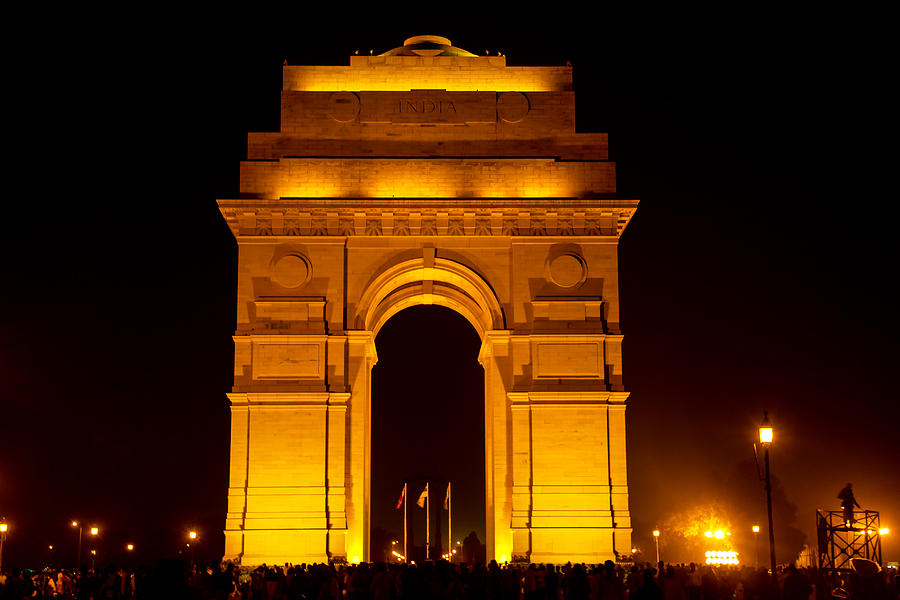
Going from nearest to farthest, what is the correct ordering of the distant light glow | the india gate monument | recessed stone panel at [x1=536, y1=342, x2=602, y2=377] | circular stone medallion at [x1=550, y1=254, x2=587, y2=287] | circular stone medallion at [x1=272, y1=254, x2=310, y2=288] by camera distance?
1. the india gate monument
2. recessed stone panel at [x1=536, y1=342, x2=602, y2=377]
3. circular stone medallion at [x1=272, y1=254, x2=310, y2=288]
4. circular stone medallion at [x1=550, y1=254, x2=587, y2=287]
5. the distant light glow

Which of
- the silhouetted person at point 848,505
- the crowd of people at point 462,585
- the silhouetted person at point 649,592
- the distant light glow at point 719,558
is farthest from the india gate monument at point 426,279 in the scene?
the silhouetted person at point 649,592

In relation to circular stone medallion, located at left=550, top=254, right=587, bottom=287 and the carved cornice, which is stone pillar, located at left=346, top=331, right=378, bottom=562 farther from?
circular stone medallion, located at left=550, top=254, right=587, bottom=287

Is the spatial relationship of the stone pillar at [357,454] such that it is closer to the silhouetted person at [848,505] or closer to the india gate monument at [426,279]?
the india gate monument at [426,279]

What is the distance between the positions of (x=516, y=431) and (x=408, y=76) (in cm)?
1272

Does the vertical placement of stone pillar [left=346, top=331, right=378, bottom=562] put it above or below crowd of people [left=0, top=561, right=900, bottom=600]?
above

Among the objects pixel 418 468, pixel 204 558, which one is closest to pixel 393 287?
pixel 418 468

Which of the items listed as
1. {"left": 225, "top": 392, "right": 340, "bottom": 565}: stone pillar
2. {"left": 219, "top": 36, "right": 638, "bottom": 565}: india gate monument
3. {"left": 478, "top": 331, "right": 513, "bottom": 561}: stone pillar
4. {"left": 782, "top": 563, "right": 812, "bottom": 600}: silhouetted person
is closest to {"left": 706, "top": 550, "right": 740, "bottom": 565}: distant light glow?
{"left": 219, "top": 36, "right": 638, "bottom": 565}: india gate monument

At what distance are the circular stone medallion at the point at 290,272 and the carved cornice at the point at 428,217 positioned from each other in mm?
864

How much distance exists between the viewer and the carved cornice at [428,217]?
38312 millimetres

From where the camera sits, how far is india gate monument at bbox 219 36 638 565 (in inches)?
1438

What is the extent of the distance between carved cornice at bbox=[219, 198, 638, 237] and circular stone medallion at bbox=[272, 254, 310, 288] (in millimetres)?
864

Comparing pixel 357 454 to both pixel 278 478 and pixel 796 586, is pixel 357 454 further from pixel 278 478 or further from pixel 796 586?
pixel 796 586

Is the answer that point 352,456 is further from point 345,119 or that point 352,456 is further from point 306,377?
point 345,119

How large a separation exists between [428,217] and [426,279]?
10.8 ft
